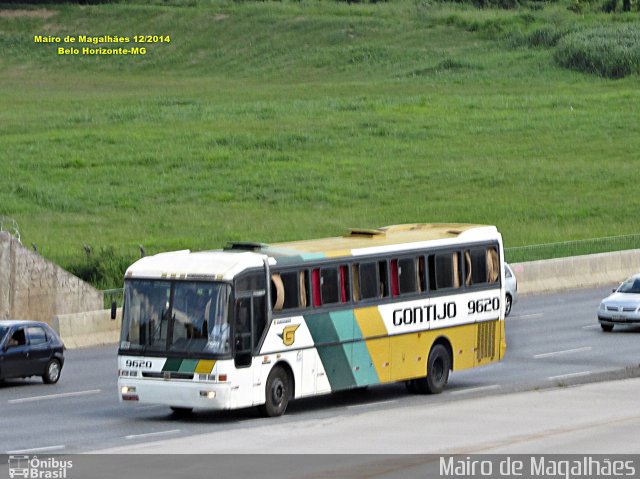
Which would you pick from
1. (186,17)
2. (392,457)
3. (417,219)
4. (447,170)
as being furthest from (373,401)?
(186,17)

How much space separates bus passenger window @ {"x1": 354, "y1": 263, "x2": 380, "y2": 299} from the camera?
76.2ft

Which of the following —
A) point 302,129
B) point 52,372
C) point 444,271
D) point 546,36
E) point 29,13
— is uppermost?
point 29,13

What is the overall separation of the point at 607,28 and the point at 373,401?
77.0 meters

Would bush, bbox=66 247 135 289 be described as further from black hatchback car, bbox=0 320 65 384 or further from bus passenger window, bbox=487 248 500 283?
bus passenger window, bbox=487 248 500 283

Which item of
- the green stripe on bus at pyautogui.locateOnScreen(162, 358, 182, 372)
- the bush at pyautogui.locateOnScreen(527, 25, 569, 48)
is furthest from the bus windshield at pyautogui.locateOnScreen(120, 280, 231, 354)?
the bush at pyautogui.locateOnScreen(527, 25, 569, 48)

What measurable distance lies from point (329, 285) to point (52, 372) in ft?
21.0

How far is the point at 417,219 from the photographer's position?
5125 cm

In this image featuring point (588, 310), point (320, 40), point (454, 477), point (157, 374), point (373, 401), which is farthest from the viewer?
point (320, 40)

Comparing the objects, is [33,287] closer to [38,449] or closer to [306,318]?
[306,318]

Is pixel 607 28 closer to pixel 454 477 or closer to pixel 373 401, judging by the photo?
pixel 373 401

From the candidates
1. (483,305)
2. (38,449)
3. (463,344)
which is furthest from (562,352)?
(38,449)

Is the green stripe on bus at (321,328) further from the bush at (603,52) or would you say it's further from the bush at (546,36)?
the bush at (546,36)

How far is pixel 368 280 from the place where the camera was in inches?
919

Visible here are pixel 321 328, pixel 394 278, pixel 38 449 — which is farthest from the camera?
pixel 394 278
